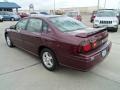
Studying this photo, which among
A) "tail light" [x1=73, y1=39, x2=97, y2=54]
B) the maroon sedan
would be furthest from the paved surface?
"tail light" [x1=73, y1=39, x2=97, y2=54]

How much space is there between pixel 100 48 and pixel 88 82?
0.92 m

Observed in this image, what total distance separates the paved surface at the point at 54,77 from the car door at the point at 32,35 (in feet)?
1.72

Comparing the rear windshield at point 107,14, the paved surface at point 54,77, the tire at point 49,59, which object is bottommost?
the paved surface at point 54,77

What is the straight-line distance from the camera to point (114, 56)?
5.64 meters

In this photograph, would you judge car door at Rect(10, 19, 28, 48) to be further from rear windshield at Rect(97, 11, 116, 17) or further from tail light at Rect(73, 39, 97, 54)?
rear windshield at Rect(97, 11, 116, 17)

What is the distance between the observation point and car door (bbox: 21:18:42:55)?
15.5 ft

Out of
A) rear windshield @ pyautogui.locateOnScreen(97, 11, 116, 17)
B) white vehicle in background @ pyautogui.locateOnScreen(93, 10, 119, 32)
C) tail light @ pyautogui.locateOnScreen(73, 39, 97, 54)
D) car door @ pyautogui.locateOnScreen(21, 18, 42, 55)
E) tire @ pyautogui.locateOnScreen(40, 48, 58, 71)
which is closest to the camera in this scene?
tail light @ pyautogui.locateOnScreen(73, 39, 97, 54)

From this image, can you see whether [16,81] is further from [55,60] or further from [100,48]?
[100,48]

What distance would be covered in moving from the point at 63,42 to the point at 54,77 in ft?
3.28

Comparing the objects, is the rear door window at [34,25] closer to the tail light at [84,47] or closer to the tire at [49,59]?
the tire at [49,59]

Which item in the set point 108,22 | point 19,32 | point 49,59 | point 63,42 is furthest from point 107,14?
point 63,42

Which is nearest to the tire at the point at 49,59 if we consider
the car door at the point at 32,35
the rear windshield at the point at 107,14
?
the car door at the point at 32,35

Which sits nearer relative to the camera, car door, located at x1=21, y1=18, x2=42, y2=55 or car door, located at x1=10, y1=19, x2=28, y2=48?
car door, located at x1=21, y1=18, x2=42, y2=55

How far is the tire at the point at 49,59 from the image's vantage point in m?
4.29
